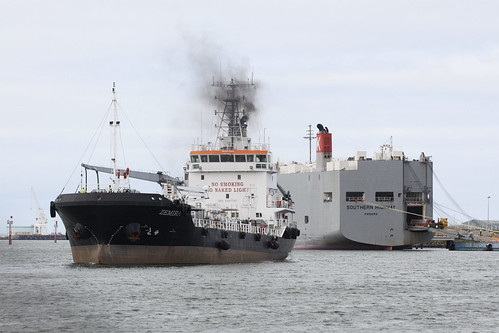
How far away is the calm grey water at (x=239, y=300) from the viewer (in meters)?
29.0

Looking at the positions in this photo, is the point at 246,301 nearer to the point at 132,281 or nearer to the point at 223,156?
the point at 132,281

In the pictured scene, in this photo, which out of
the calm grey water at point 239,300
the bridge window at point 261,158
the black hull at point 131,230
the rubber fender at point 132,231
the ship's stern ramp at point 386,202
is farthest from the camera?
the ship's stern ramp at point 386,202

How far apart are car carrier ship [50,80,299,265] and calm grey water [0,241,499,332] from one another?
129 cm

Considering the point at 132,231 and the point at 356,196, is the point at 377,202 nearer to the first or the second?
the point at 356,196

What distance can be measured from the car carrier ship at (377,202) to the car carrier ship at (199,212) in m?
28.3

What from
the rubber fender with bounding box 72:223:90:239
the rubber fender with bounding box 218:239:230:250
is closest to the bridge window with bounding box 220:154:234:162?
the rubber fender with bounding box 218:239:230:250

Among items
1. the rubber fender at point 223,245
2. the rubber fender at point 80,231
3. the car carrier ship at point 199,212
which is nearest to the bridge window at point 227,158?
the car carrier ship at point 199,212

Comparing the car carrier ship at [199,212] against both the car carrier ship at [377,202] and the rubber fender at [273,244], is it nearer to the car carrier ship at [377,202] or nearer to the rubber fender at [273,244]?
the rubber fender at [273,244]

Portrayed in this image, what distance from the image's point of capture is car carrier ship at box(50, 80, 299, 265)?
46906 millimetres

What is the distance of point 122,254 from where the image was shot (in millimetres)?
47625

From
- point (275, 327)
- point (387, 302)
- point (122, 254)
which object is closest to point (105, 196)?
point (122, 254)

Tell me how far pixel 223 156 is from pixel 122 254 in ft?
46.0

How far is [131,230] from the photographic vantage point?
4691 centimetres

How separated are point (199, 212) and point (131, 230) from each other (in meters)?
6.60
